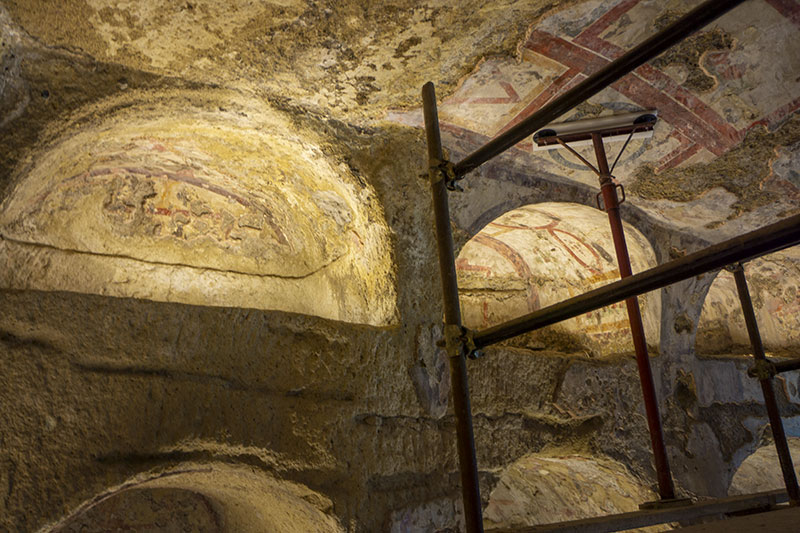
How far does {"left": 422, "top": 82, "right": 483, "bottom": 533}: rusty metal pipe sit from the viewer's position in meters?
1.62

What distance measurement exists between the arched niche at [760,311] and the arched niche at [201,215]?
4515 millimetres

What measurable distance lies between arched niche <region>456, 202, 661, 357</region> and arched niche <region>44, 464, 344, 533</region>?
248cm

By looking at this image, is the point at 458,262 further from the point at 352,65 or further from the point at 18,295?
the point at 18,295

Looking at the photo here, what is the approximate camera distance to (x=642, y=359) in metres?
3.42

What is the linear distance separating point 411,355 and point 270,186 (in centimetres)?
153

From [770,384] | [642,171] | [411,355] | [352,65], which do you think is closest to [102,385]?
[411,355]

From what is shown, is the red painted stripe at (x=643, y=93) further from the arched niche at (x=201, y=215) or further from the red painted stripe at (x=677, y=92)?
the arched niche at (x=201, y=215)

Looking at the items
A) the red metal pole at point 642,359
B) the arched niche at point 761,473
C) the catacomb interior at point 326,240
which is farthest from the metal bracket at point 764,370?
the arched niche at point 761,473

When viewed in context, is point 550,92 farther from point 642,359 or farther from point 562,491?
point 562,491

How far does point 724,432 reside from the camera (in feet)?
16.2

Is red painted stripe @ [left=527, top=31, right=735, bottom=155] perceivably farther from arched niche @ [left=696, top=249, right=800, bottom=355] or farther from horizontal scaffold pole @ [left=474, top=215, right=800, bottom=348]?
arched niche @ [left=696, top=249, right=800, bottom=355]

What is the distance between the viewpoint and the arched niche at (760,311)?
20.4 feet

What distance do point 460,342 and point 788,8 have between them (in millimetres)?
2467

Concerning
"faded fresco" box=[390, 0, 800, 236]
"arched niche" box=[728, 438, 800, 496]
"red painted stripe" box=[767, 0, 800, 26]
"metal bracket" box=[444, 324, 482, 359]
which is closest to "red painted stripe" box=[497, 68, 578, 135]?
"faded fresco" box=[390, 0, 800, 236]
